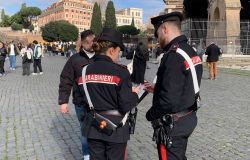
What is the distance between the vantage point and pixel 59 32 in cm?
10325

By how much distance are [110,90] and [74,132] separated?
4.53m

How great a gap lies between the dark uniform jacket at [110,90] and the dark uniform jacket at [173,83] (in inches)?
10.6

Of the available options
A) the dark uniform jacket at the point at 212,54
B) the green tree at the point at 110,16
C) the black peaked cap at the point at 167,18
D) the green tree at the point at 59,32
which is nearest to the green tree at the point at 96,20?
the green tree at the point at 110,16

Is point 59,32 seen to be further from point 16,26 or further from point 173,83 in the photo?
point 173,83

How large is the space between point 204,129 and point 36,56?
1514 cm

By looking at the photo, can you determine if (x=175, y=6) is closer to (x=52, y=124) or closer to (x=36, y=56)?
(x=36, y=56)

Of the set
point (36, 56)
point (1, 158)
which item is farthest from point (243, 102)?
point (36, 56)

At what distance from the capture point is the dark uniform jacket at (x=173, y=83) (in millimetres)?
3543

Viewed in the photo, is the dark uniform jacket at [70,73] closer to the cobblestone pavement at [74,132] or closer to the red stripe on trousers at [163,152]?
the cobblestone pavement at [74,132]

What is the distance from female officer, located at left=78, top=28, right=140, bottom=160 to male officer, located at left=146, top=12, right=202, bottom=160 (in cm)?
29

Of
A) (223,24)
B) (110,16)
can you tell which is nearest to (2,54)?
(223,24)

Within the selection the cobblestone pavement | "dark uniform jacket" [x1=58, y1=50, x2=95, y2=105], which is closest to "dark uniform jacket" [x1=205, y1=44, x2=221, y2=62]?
the cobblestone pavement

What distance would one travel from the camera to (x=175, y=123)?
372 cm

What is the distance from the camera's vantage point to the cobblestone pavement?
6680mm
